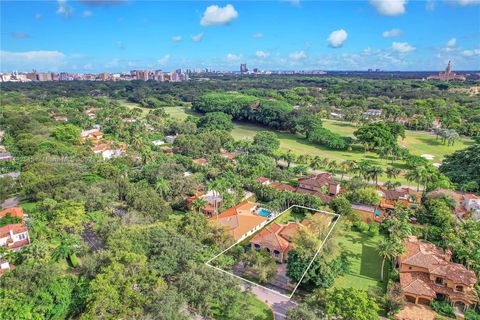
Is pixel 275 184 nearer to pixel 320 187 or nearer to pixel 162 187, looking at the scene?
pixel 320 187

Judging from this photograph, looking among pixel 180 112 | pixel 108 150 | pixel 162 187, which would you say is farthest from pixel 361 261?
pixel 180 112

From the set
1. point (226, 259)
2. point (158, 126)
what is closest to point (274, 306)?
point (226, 259)

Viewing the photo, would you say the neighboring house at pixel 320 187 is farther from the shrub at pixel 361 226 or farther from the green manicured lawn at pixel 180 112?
the green manicured lawn at pixel 180 112

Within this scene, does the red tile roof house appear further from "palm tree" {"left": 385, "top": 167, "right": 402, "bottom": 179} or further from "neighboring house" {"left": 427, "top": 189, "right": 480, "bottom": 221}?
"palm tree" {"left": 385, "top": 167, "right": 402, "bottom": 179}

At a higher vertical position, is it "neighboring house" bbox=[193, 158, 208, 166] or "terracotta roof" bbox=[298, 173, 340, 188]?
"terracotta roof" bbox=[298, 173, 340, 188]

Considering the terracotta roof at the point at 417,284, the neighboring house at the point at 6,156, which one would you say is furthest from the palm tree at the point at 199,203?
the neighboring house at the point at 6,156

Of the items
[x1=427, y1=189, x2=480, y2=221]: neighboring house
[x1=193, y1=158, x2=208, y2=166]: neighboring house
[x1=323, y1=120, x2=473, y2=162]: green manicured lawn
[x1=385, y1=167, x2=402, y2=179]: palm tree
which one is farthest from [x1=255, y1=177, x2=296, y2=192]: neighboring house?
[x1=323, y1=120, x2=473, y2=162]: green manicured lawn

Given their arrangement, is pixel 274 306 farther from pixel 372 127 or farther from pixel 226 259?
pixel 372 127
